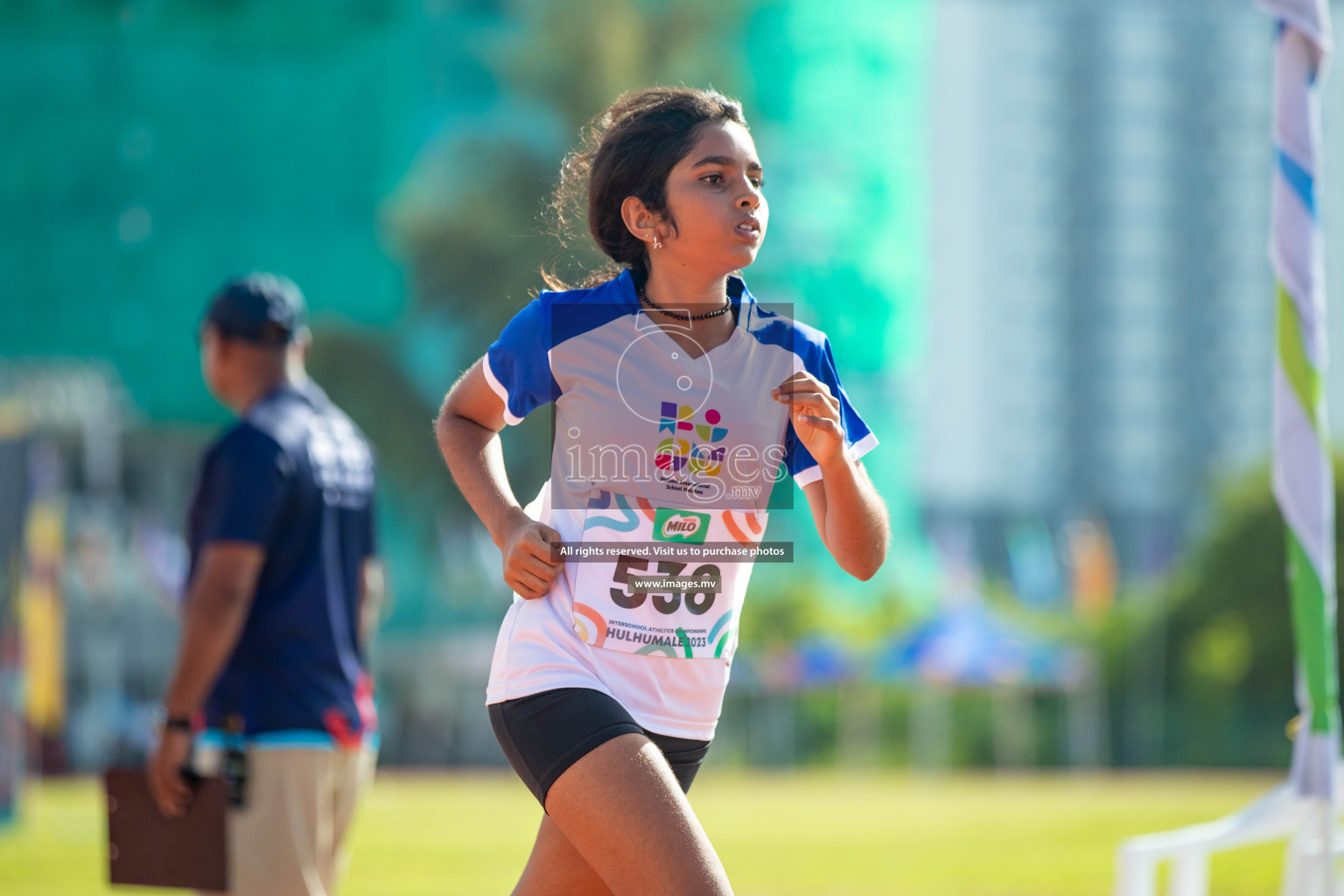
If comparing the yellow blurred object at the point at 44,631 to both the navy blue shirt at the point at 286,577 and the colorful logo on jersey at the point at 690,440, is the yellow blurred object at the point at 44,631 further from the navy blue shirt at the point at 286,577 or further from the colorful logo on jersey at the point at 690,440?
the colorful logo on jersey at the point at 690,440

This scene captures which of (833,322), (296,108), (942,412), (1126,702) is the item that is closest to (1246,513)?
(1126,702)

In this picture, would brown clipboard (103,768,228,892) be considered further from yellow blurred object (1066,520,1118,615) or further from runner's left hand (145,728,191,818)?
yellow blurred object (1066,520,1118,615)

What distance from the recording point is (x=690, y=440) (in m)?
2.99

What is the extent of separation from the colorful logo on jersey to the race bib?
83mm

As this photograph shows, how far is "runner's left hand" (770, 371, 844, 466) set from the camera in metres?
2.77

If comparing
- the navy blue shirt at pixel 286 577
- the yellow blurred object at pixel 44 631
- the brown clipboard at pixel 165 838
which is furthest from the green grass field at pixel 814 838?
the navy blue shirt at pixel 286 577

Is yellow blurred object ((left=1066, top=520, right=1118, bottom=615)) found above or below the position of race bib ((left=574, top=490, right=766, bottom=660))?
below

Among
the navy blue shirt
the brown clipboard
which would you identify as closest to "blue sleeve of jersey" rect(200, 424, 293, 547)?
the navy blue shirt

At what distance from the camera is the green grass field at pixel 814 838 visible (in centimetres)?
1064

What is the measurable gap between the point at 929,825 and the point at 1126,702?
2577cm

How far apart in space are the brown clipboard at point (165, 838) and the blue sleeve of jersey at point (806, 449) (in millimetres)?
1933

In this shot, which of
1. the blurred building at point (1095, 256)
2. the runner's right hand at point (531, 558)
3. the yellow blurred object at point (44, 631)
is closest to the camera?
the runner's right hand at point (531, 558)

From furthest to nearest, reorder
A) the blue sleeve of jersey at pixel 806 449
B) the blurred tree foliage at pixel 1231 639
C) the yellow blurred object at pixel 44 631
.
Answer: the blurred tree foliage at pixel 1231 639, the yellow blurred object at pixel 44 631, the blue sleeve of jersey at pixel 806 449

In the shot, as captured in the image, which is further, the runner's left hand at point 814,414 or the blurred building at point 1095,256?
the blurred building at point 1095,256
